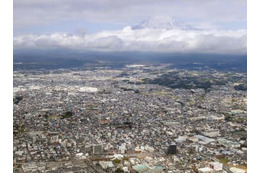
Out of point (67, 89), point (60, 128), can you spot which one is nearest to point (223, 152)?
point (60, 128)

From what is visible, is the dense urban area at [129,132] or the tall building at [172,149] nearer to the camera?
the dense urban area at [129,132]

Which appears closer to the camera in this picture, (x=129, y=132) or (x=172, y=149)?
(x=172, y=149)

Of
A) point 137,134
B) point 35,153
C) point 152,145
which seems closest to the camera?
point 35,153

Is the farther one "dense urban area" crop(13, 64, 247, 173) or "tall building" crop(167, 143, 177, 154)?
"tall building" crop(167, 143, 177, 154)

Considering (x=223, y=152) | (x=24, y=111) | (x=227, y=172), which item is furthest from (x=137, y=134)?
(x=24, y=111)

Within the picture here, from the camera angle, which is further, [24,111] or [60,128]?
[24,111]

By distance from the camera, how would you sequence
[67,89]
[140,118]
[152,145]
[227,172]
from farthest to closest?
1. [67,89]
2. [140,118]
3. [152,145]
4. [227,172]

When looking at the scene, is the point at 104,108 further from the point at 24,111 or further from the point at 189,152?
the point at 189,152
